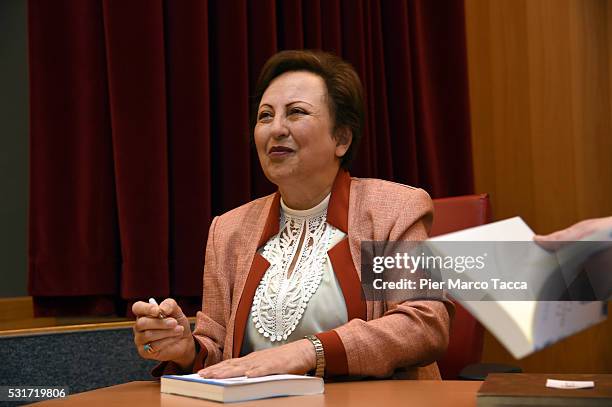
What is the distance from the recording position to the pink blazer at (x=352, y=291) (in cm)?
158

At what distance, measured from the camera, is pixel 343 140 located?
213 centimetres

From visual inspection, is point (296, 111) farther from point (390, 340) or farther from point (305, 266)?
point (390, 340)

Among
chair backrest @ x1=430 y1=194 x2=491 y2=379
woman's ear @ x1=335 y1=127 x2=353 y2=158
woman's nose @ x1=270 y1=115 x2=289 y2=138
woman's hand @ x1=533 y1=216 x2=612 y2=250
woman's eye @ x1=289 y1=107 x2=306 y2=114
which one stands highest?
woman's eye @ x1=289 y1=107 x2=306 y2=114

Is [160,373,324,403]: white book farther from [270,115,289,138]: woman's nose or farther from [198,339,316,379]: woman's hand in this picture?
[270,115,289,138]: woman's nose

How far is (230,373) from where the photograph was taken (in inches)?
54.0

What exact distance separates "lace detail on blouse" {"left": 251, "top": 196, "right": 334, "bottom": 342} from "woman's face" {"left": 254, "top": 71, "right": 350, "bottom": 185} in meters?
0.11

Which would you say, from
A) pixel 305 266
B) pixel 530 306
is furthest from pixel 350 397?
pixel 305 266

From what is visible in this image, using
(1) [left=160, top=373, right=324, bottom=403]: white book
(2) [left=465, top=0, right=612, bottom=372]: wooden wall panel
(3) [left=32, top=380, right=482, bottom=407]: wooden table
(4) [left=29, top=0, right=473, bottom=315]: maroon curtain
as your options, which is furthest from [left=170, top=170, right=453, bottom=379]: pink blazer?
(2) [left=465, top=0, right=612, bottom=372]: wooden wall panel

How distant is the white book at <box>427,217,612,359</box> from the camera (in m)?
0.90

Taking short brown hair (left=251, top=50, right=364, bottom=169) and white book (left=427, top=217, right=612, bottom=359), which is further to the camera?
short brown hair (left=251, top=50, right=364, bottom=169)

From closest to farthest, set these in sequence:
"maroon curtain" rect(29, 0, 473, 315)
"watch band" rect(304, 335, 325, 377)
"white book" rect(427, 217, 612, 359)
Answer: "white book" rect(427, 217, 612, 359)
"watch band" rect(304, 335, 325, 377)
"maroon curtain" rect(29, 0, 473, 315)

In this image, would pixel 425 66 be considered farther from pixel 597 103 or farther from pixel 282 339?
pixel 282 339

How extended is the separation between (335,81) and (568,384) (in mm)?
1252

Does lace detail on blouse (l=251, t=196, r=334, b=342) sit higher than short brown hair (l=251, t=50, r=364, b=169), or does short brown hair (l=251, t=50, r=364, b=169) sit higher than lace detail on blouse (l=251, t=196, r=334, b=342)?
short brown hair (l=251, t=50, r=364, b=169)
